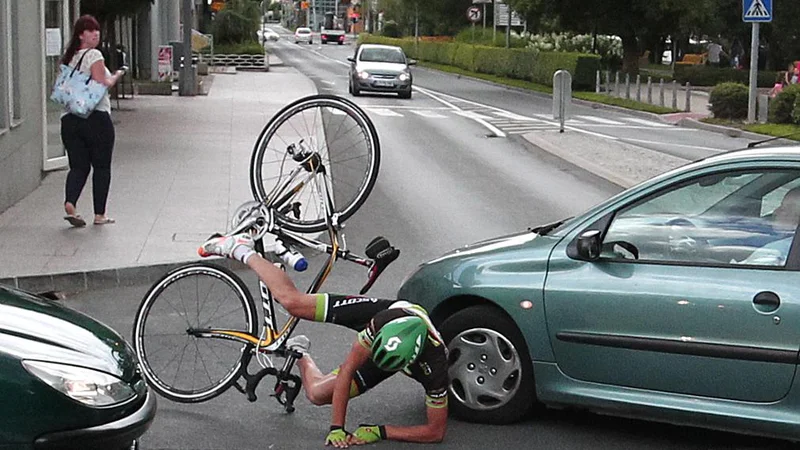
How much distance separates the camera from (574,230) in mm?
Result: 6387

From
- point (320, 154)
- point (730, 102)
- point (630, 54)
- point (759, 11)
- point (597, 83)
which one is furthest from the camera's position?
point (630, 54)

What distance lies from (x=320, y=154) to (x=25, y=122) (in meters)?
Result: 8.56

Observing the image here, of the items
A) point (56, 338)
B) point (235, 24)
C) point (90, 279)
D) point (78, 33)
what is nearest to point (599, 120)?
point (78, 33)

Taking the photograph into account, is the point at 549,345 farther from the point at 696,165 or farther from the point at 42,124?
the point at 42,124

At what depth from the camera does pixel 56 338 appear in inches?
191

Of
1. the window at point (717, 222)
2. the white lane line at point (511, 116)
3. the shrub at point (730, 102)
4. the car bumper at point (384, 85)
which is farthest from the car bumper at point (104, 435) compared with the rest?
the car bumper at point (384, 85)

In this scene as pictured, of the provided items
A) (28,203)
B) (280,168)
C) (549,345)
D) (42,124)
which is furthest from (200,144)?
(549,345)

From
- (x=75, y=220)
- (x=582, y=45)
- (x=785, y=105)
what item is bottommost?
(x=75, y=220)

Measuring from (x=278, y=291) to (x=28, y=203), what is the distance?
8.24 metres

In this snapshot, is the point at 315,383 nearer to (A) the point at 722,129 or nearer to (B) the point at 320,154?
(B) the point at 320,154

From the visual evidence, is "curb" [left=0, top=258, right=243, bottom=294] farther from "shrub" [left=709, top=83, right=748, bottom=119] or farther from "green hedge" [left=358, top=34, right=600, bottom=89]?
"green hedge" [left=358, top=34, right=600, bottom=89]

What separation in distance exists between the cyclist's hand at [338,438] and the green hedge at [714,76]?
45826 mm

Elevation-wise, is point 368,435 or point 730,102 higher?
point 730,102

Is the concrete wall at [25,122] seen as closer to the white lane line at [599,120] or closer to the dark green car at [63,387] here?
the dark green car at [63,387]
